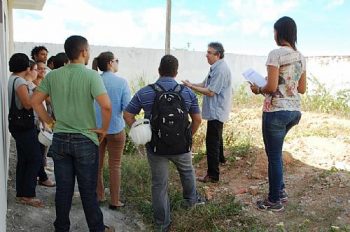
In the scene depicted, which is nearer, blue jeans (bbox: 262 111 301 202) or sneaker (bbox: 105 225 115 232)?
sneaker (bbox: 105 225 115 232)

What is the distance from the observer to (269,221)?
3834mm

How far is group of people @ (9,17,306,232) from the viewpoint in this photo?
3.04 m

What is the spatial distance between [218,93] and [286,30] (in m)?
1.36

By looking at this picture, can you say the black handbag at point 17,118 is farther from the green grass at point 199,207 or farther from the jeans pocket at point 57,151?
the green grass at point 199,207

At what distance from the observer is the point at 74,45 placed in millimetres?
3027

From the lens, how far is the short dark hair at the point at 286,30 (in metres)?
3.54

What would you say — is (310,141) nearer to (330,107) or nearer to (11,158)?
(330,107)

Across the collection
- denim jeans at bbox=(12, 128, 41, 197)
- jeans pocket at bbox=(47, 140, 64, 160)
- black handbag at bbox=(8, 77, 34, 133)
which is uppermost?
black handbag at bbox=(8, 77, 34, 133)

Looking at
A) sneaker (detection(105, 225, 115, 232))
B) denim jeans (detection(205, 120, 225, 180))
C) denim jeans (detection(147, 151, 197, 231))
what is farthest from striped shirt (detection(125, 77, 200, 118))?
denim jeans (detection(205, 120, 225, 180))

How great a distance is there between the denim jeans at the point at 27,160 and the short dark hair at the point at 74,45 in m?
1.09

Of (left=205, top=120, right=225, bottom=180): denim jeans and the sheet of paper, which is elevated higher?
the sheet of paper

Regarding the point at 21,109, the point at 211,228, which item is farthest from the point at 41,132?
the point at 211,228

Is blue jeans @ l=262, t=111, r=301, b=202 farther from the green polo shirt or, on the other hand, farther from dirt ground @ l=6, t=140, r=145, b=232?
the green polo shirt

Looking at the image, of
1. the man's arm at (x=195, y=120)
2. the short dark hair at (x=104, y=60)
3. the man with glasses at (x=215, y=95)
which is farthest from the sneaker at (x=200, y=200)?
the short dark hair at (x=104, y=60)
